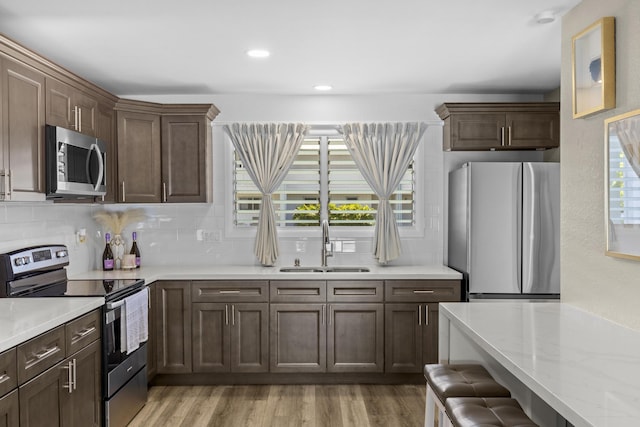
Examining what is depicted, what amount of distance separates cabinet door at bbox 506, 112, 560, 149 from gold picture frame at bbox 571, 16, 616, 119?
178 centimetres

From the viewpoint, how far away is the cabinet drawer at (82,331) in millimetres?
2656

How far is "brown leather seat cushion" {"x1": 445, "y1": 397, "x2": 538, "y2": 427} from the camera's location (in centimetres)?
200

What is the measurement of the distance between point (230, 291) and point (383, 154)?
178 centimetres

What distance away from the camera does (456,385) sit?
238cm

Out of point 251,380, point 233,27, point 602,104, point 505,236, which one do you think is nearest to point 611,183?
point 602,104

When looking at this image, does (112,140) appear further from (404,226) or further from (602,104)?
(602,104)

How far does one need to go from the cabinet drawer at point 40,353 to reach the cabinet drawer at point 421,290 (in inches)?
97.1

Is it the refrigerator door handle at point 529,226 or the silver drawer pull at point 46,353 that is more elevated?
the refrigerator door handle at point 529,226

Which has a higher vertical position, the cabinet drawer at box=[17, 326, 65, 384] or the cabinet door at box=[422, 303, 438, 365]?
the cabinet drawer at box=[17, 326, 65, 384]

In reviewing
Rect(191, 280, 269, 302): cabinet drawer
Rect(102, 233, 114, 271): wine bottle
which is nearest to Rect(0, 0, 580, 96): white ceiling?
Rect(102, 233, 114, 271): wine bottle

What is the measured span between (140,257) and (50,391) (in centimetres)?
247

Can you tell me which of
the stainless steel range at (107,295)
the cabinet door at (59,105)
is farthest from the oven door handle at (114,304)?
the cabinet door at (59,105)

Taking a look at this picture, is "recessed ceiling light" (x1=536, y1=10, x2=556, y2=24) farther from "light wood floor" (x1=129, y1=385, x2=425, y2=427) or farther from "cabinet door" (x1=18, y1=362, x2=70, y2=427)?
"cabinet door" (x1=18, y1=362, x2=70, y2=427)

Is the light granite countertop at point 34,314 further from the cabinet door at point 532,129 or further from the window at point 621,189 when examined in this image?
the cabinet door at point 532,129
